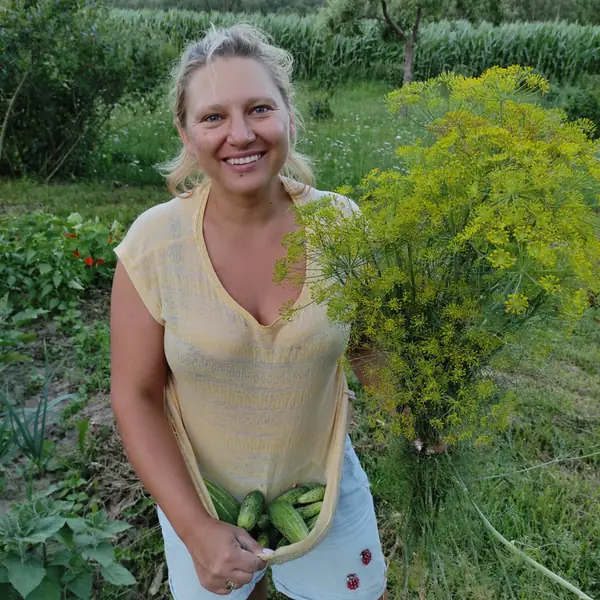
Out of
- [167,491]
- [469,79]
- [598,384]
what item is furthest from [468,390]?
[598,384]

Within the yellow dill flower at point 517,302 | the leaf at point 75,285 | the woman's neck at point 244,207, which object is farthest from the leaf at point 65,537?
the leaf at point 75,285

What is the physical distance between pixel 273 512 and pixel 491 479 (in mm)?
564

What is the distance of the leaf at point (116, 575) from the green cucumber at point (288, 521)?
1.87 ft

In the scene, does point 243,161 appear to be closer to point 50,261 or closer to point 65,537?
point 65,537

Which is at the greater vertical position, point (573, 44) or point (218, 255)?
point (218, 255)

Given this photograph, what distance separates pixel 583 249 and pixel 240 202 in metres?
0.83

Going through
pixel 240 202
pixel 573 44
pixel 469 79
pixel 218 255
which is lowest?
pixel 573 44

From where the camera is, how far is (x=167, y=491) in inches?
56.3

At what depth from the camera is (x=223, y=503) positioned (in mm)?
1520

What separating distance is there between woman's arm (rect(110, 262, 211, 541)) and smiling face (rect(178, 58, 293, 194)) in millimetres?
358

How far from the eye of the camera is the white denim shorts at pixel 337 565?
155 cm

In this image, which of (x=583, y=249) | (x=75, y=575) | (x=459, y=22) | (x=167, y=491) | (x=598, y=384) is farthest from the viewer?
(x=459, y=22)

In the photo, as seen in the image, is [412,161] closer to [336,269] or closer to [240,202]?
[336,269]

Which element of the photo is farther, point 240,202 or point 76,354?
point 76,354
